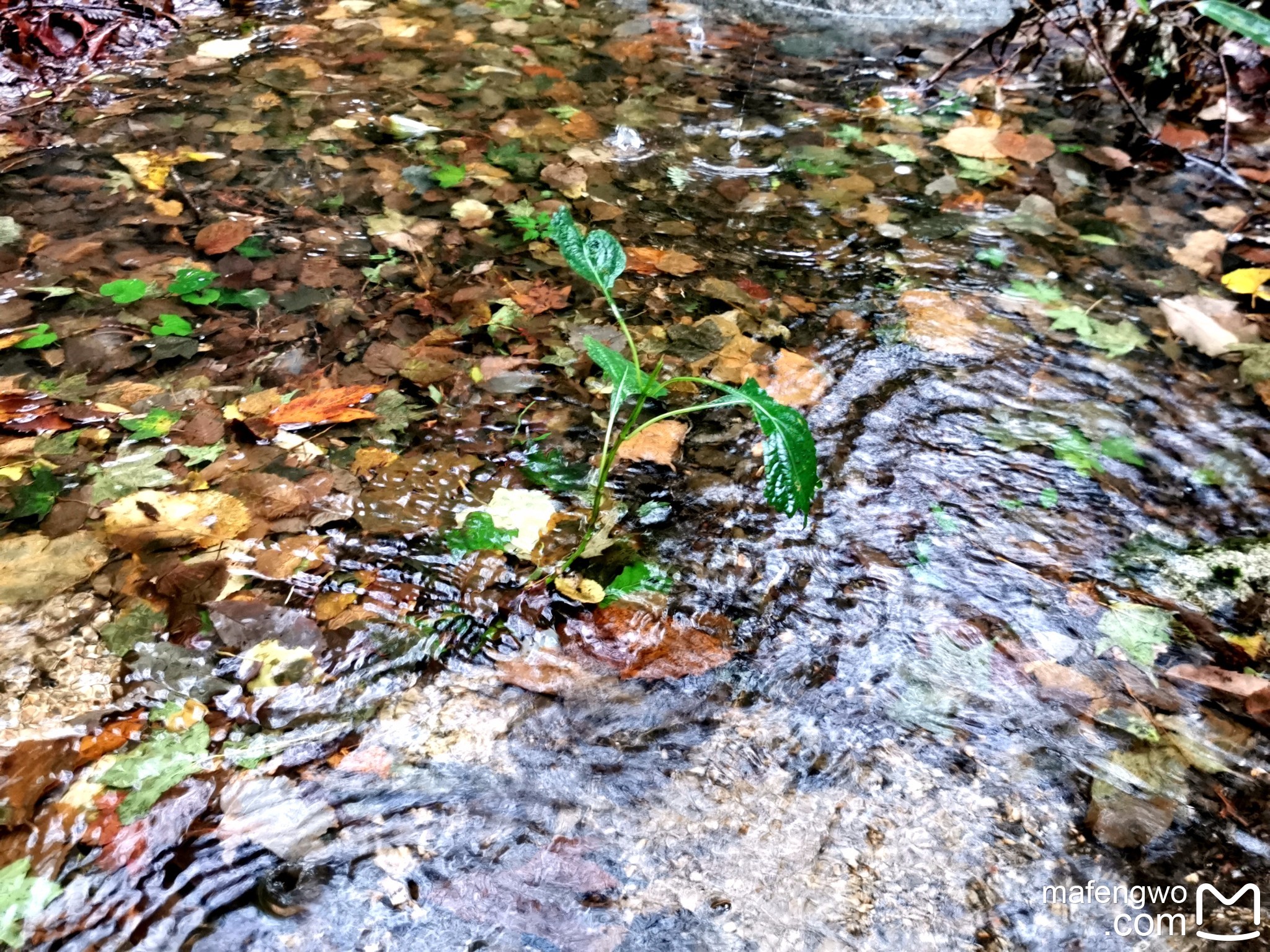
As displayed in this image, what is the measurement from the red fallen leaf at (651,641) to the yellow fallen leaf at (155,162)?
207 cm

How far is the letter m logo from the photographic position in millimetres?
1220

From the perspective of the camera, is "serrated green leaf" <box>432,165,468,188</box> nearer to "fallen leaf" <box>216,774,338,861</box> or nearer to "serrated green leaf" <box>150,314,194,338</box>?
"serrated green leaf" <box>150,314,194,338</box>

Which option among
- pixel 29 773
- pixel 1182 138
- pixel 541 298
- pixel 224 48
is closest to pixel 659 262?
pixel 541 298

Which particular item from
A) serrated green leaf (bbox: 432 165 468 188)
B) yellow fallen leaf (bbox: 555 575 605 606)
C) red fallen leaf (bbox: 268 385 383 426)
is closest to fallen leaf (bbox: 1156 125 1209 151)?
serrated green leaf (bbox: 432 165 468 188)

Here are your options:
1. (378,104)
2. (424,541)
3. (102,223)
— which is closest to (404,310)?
(424,541)

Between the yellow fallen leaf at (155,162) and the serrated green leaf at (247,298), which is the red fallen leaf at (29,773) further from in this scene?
the yellow fallen leaf at (155,162)

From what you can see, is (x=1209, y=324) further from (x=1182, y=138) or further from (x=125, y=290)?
(x=125, y=290)

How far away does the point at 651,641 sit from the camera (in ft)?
5.04

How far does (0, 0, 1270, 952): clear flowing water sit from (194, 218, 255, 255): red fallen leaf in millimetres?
91

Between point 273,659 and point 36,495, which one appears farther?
point 36,495

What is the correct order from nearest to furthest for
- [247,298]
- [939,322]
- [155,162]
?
[247,298], [939,322], [155,162]

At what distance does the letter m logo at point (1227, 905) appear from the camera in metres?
1.22

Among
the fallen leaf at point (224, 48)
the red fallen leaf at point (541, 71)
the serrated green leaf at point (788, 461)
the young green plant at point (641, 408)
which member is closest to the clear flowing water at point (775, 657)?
the young green plant at point (641, 408)

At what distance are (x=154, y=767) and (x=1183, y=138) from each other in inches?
159
